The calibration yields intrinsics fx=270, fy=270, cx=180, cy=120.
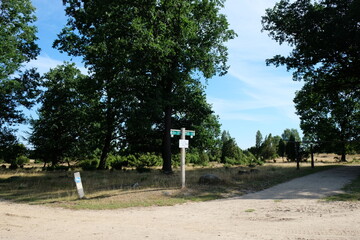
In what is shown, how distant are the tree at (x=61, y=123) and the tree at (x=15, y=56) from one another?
7.91 meters

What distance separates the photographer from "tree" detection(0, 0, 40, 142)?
2044 centimetres

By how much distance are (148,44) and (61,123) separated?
22.0 metres

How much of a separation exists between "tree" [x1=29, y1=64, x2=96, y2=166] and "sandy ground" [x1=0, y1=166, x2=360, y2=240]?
23.8 meters

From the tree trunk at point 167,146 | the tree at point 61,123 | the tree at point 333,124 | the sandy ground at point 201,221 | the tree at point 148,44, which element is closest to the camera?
the sandy ground at point 201,221

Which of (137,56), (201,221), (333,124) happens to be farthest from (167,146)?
(333,124)

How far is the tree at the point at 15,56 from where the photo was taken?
805 inches

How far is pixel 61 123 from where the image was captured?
110ft

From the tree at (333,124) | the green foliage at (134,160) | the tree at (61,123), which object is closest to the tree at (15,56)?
the tree at (61,123)

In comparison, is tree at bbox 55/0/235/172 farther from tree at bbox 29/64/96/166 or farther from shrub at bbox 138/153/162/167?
shrub at bbox 138/153/162/167

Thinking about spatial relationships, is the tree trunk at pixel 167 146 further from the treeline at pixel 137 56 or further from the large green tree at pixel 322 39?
the large green tree at pixel 322 39

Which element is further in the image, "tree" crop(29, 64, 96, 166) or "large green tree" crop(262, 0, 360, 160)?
"tree" crop(29, 64, 96, 166)

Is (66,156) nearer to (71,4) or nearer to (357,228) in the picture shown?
(71,4)

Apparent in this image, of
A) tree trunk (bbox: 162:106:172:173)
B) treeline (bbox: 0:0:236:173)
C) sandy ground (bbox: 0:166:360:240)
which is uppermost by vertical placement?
treeline (bbox: 0:0:236:173)

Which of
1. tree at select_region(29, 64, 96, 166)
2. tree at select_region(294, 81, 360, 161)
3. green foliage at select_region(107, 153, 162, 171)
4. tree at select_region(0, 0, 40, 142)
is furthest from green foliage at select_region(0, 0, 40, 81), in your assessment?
tree at select_region(294, 81, 360, 161)
